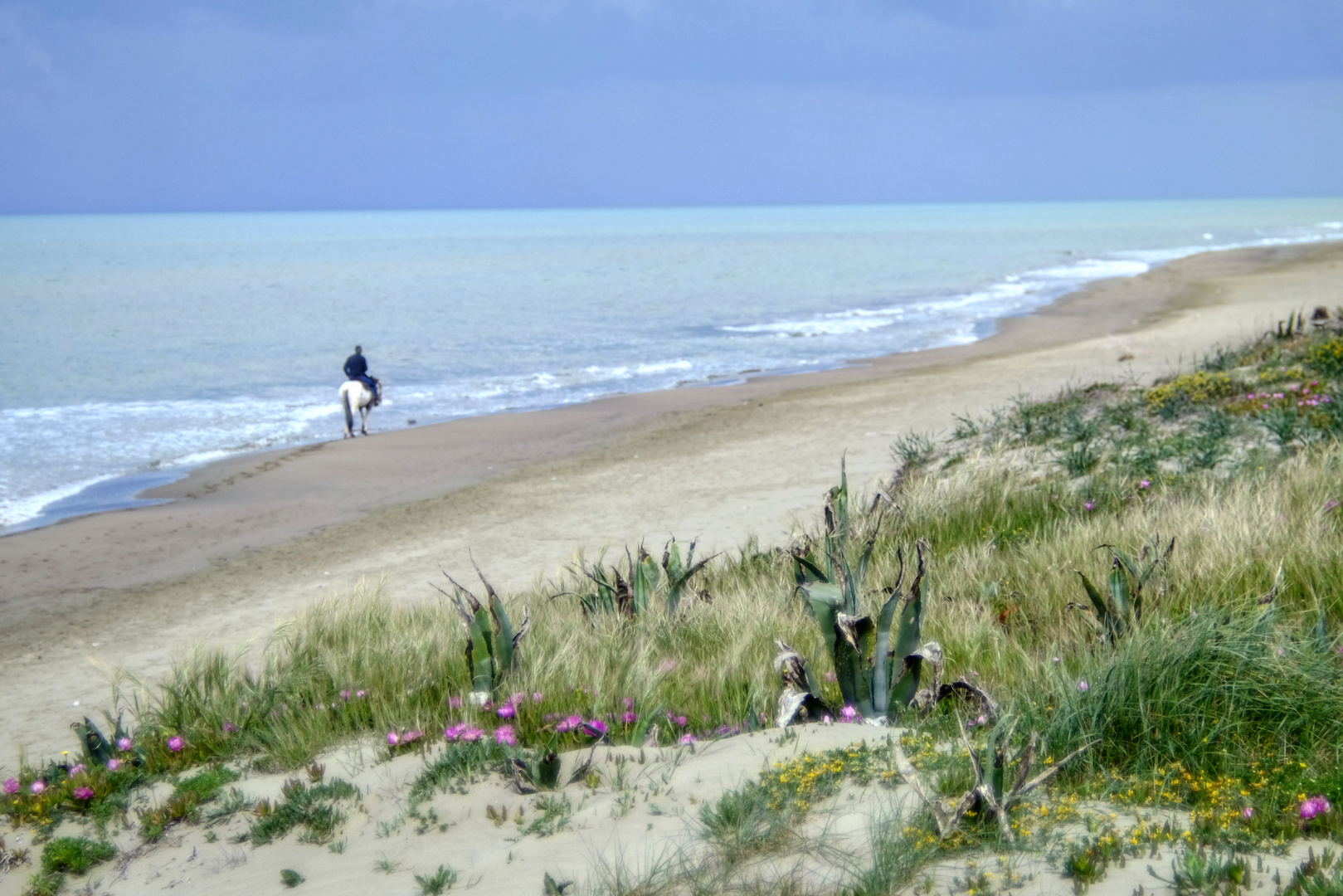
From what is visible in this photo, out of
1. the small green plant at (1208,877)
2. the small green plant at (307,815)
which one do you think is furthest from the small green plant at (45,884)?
the small green plant at (1208,877)

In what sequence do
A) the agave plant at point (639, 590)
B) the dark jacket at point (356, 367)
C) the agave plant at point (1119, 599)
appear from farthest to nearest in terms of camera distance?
the dark jacket at point (356, 367), the agave plant at point (639, 590), the agave plant at point (1119, 599)

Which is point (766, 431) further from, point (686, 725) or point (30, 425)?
point (30, 425)

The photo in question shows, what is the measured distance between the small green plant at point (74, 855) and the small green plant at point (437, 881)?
4.36 ft

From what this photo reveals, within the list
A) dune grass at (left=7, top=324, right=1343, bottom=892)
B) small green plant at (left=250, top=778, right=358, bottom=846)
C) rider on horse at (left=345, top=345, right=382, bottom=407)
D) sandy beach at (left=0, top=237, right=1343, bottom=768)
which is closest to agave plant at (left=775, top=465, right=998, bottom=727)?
dune grass at (left=7, top=324, right=1343, bottom=892)

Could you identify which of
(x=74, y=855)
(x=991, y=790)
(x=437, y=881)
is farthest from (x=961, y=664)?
(x=74, y=855)

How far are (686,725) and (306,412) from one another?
1765 centimetres

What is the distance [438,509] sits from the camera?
12367mm

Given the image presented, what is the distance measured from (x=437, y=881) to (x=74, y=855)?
4.86 feet

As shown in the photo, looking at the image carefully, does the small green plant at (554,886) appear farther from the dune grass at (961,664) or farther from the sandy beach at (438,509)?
the sandy beach at (438,509)

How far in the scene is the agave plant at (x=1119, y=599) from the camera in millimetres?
4469

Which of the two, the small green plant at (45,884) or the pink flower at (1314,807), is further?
the small green plant at (45,884)

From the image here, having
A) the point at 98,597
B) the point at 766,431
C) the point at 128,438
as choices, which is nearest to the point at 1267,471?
the point at 766,431

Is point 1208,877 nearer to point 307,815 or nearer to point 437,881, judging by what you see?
point 437,881

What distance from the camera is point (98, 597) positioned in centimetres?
959
